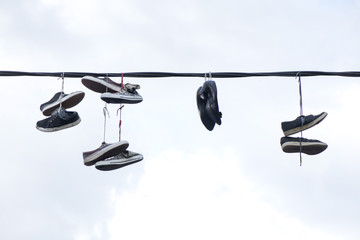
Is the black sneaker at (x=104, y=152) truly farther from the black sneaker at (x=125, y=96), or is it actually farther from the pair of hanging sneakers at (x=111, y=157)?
the black sneaker at (x=125, y=96)

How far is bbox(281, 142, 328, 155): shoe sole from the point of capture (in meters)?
10.4

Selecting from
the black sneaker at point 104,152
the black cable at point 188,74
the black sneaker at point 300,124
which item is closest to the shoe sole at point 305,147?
the black sneaker at point 300,124

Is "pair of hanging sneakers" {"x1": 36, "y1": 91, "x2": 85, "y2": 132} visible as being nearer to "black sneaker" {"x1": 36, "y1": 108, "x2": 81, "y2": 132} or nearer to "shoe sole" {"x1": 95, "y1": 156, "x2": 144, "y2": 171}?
"black sneaker" {"x1": 36, "y1": 108, "x2": 81, "y2": 132}

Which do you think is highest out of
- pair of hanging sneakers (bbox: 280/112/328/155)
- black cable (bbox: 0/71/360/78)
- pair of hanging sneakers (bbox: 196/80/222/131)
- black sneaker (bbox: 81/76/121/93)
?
black sneaker (bbox: 81/76/121/93)

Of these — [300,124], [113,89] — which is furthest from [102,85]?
[300,124]

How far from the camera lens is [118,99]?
408 inches

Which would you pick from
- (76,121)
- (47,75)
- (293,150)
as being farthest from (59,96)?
(293,150)

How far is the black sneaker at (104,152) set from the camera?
10383 mm

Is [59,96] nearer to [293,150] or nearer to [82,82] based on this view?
[82,82]

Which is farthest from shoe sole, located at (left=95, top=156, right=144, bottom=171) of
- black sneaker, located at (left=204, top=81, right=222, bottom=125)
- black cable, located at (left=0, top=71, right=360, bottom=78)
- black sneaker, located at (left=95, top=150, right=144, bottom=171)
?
black cable, located at (left=0, top=71, right=360, bottom=78)

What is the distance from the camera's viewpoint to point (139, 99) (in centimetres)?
1050

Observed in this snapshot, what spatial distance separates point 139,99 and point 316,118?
176 cm

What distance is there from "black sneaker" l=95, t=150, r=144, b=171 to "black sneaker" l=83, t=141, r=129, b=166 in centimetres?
6

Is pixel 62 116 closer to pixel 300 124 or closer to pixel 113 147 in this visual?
pixel 113 147
